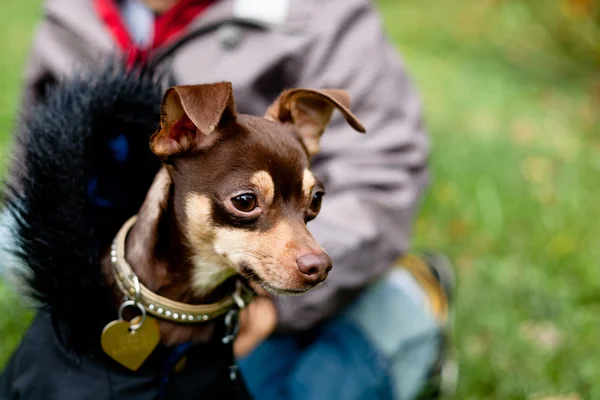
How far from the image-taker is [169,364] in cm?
164

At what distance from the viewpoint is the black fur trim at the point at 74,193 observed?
1.60m

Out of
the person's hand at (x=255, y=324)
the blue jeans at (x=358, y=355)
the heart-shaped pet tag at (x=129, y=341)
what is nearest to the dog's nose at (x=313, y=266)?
the heart-shaped pet tag at (x=129, y=341)

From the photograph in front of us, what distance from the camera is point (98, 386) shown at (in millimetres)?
1588

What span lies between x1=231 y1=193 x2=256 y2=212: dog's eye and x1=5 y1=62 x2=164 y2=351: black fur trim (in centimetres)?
36

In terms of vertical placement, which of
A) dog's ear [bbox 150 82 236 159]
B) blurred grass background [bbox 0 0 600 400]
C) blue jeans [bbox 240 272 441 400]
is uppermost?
dog's ear [bbox 150 82 236 159]

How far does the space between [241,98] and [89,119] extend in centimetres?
67

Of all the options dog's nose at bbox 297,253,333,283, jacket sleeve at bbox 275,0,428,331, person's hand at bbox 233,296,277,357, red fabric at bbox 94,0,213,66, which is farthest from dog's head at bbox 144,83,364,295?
red fabric at bbox 94,0,213,66

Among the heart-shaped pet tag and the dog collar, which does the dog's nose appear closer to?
the dog collar

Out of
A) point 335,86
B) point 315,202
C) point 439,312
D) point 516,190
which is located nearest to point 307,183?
point 315,202

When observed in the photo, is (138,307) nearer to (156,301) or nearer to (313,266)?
(156,301)

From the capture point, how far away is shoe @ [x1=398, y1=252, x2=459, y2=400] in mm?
2393

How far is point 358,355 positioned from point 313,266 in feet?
2.49

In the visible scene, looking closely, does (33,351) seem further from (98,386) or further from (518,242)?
(518,242)

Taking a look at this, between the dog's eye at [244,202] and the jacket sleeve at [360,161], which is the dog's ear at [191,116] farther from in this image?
the jacket sleeve at [360,161]
